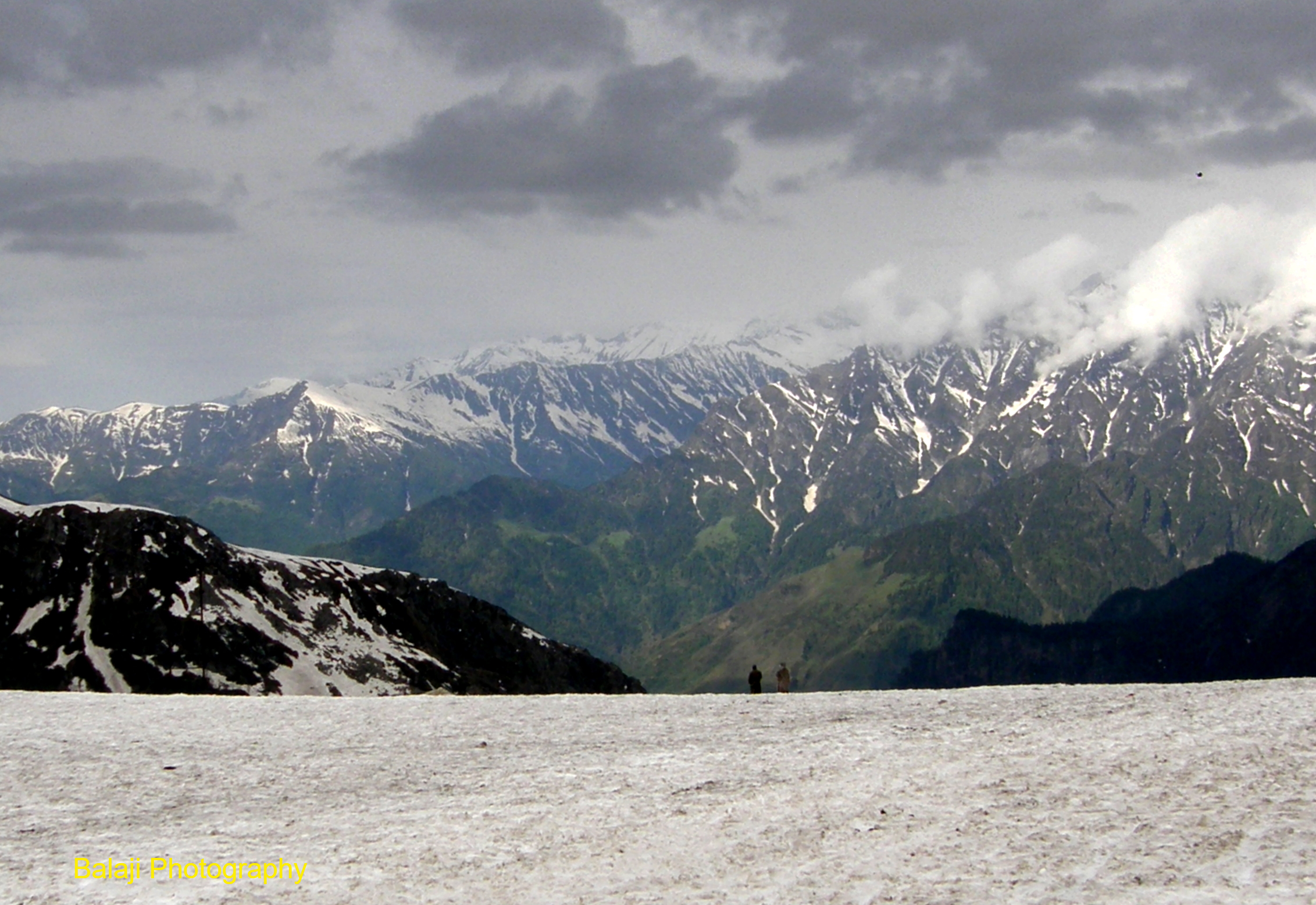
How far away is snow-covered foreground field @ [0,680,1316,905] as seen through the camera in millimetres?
22766

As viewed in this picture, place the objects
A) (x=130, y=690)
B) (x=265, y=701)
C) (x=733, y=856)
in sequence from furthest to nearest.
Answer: (x=130, y=690)
(x=265, y=701)
(x=733, y=856)

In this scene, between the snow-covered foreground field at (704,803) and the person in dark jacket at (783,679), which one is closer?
the snow-covered foreground field at (704,803)

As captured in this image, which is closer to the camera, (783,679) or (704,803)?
(704,803)

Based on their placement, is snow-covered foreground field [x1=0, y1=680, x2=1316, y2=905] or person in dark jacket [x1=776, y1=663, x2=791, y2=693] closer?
snow-covered foreground field [x1=0, y1=680, x2=1316, y2=905]

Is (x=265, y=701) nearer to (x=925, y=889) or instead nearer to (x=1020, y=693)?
(x=1020, y=693)

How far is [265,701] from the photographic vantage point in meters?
43.8

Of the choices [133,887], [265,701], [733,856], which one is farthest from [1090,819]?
[265,701]

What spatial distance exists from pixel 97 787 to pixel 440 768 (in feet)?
26.7

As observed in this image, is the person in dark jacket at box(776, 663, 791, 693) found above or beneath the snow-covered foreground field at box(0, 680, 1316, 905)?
above

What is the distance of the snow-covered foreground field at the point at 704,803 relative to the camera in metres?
22.8

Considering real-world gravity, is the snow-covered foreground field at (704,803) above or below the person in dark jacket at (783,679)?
below

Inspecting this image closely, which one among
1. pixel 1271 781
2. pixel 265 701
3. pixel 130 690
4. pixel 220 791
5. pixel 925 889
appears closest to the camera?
pixel 925 889

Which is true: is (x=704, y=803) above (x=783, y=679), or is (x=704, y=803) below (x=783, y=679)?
below

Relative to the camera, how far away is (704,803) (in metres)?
27.2
